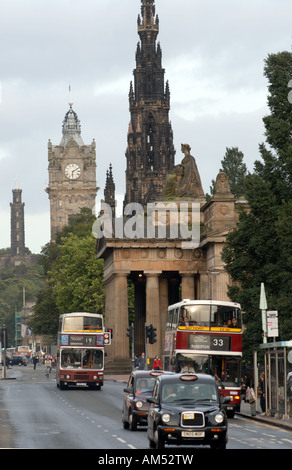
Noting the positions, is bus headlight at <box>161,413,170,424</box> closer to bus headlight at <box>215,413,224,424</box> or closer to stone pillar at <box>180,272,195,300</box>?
bus headlight at <box>215,413,224,424</box>

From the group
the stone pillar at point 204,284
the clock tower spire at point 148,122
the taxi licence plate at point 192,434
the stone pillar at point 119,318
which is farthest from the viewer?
the clock tower spire at point 148,122

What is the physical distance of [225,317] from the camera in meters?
46.6

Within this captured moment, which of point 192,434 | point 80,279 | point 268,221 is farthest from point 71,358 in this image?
point 80,279

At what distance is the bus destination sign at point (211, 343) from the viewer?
151 feet

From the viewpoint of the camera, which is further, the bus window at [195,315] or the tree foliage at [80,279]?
the tree foliage at [80,279]

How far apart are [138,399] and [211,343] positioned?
11106 millimetres

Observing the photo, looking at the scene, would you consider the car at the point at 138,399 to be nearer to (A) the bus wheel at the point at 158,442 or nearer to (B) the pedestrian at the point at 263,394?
(A) the bus wheel at the point at 158,442

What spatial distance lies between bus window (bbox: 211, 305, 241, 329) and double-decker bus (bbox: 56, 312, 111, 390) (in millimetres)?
19703

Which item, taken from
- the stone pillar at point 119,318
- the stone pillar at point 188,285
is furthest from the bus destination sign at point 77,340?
the stone pillar at point 188,285

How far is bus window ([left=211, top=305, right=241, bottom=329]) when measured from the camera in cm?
4629

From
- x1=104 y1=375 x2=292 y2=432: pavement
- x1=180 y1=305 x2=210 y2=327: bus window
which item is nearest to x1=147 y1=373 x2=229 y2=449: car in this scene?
x1=104 y1=375 x2=292 y2=432: pavement

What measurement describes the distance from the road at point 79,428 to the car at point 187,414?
0.62m

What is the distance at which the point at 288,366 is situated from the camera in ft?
134
